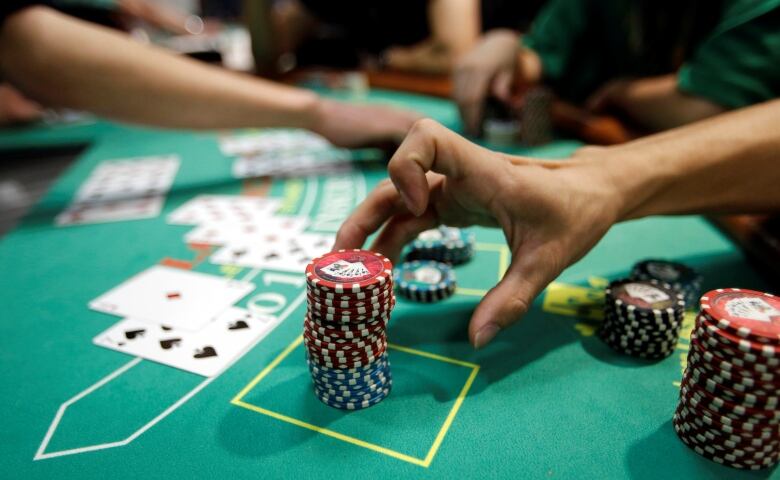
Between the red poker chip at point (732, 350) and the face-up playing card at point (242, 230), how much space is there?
50.1 inches

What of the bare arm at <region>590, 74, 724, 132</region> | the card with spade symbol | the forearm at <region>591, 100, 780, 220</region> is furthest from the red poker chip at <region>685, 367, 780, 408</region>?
the bare arm at <region>590, 74, 724, 132</region>

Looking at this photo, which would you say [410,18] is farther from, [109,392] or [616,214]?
[109,392]

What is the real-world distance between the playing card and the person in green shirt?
1641 mm

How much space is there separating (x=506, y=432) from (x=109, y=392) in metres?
0.84

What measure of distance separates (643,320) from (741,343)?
284 millimetres

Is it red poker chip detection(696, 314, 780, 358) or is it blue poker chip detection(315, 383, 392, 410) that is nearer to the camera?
red poker chip detection(696, 314, 780, 358)

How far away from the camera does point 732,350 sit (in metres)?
0.83

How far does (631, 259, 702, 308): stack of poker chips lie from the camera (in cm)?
133

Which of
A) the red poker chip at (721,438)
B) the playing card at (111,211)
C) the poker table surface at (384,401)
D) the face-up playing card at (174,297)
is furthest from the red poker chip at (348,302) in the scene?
the playing card at (111,211)

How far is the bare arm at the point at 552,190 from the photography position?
110cm

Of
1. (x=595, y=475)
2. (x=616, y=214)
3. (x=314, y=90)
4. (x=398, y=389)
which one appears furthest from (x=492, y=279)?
(x=314, y=90)

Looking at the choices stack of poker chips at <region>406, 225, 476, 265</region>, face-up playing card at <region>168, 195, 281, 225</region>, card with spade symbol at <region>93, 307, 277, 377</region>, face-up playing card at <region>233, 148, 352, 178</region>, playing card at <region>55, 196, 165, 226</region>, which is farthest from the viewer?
face-up playing card at <region>233, 148, 352, 178</region>

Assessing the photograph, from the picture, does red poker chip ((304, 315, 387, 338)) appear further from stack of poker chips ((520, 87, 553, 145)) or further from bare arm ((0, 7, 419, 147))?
stack of poker chips ((520, 87, 553, 145))

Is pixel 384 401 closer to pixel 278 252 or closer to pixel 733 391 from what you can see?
pixel 733 391
